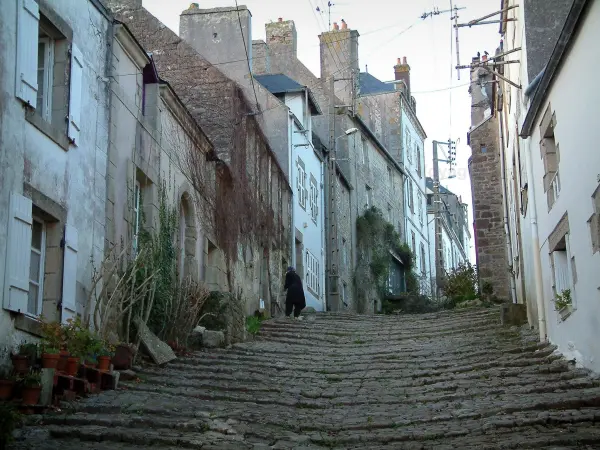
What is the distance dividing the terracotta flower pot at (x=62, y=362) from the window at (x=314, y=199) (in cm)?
1722

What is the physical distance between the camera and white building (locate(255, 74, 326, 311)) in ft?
82.3

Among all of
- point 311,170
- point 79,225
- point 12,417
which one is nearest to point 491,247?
point 311,170

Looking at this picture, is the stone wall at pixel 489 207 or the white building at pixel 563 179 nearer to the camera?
the white building at pixel 563 179

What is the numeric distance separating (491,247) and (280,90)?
704 centimetres

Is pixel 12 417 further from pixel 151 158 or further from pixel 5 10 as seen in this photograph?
pixel 151 158

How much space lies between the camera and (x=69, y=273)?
445 inches

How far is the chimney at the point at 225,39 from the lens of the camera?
23609 millimetres

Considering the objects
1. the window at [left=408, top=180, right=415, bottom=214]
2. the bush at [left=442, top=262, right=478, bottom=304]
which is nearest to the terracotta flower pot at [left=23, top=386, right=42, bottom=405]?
the bush at [left=442, top=262, right=478, bottom=304]

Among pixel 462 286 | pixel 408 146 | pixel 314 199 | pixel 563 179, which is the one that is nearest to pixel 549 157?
pixel 563 179

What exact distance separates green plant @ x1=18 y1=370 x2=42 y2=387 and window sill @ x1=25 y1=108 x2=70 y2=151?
110 inches

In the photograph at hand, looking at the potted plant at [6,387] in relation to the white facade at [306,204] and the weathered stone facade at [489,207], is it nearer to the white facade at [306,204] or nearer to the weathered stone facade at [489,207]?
the white facade at [306,204]

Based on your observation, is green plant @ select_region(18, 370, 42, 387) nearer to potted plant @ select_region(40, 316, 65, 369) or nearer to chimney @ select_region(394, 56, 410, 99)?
potted plant @ select_region(40, 316, 65, 369)

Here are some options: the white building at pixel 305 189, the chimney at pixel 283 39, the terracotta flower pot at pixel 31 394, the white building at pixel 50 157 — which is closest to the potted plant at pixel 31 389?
the terracotta flower pot at pixel 31 394

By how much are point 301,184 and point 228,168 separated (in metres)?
6.52
